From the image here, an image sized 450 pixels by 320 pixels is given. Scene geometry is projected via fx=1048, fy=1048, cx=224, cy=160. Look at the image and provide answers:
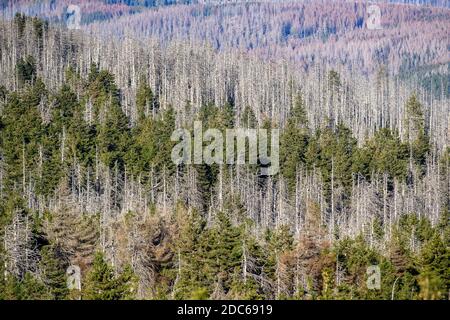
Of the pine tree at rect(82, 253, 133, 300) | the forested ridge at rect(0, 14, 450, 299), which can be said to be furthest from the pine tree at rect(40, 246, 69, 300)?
the pine tree at rect(82, 253, 133, 300)

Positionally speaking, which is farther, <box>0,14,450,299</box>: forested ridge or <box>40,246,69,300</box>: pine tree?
<box>0,14,450,299</box>: forested ridge

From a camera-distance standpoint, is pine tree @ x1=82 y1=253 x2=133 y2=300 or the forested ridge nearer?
pine tree @ x1=82 y1=253 x2=133 y2=300

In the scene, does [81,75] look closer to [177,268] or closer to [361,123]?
[361,123]

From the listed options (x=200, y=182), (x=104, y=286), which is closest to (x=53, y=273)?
(x=104, y=286)

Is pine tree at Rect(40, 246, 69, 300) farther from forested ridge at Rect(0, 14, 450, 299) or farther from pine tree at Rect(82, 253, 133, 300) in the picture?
pine tree at Rect(82, 253, 133, 300)


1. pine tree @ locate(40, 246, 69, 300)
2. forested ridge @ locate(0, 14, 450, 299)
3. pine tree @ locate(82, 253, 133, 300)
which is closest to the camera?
pine tree @ locate(82, 253, 133, 300)

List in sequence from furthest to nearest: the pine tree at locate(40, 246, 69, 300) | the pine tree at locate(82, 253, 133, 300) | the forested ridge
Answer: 1. the forested ridge
2. the pine tree at locate(40, 246, 69, 300)
3. the pine tree at locate(82, 253, 133, 300)
